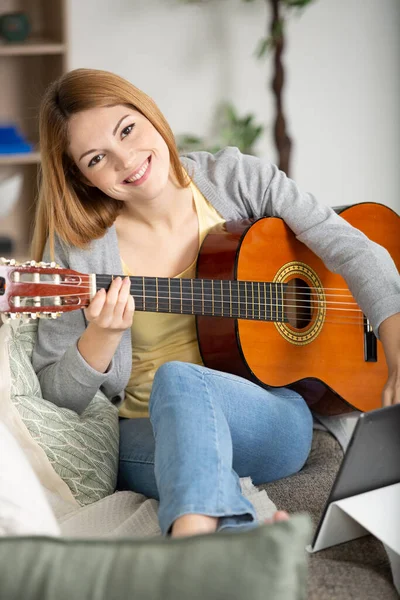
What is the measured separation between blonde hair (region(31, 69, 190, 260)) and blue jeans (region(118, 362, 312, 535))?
1.33ft

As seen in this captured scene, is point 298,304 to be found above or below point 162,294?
below

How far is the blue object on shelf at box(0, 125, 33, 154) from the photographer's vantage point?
2854 mm

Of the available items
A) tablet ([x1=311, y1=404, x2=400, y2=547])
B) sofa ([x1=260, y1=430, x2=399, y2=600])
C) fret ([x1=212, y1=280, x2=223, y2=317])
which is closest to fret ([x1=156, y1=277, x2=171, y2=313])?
fret ([x1=212, y1=280, x2=223, y2=317])

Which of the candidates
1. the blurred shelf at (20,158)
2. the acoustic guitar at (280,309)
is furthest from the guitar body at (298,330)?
the blurred shelf at (20,158)

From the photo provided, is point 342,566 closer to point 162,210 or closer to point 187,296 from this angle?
point 187,296

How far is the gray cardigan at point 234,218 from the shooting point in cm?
144

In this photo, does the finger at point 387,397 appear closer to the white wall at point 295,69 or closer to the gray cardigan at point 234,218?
A: the gray cardigan at point 234,218

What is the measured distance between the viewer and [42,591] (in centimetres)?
76

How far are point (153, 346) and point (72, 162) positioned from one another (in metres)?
0.40

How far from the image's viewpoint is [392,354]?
1373 millimetres

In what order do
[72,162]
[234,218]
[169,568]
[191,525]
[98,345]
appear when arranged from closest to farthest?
[169,568]
[191,525]
[98,345]
[72,162]
[234,218]

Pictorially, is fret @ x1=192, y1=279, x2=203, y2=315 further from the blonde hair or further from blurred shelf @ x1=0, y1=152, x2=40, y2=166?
blurred shelf @ x1=0, y1=152, x2=40, y2=166

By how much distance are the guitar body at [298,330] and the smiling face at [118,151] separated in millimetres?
180

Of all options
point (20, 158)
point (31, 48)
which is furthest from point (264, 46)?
point (20, 158)
